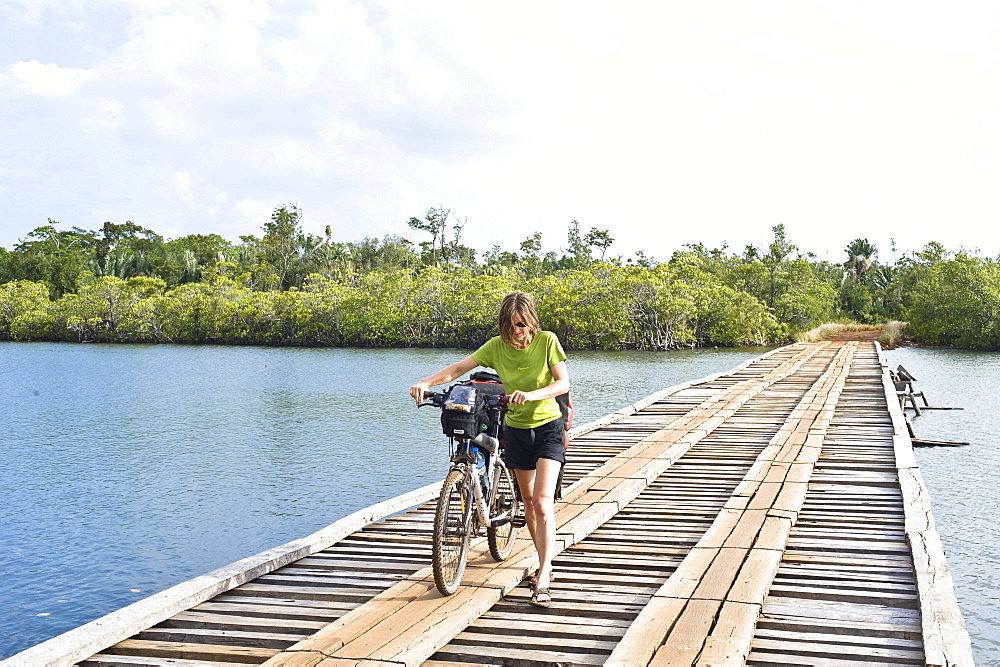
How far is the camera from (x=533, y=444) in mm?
4523

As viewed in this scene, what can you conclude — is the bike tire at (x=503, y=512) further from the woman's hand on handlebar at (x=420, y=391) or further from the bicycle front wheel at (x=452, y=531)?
the woman's hand on handlebar at (x=420, y=391)

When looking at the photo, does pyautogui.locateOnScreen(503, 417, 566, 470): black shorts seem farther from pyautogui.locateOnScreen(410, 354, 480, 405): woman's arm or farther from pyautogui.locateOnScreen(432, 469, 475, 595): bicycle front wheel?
pyautogui.locateOnScreen(410, 354, 480, 405): woman's arm

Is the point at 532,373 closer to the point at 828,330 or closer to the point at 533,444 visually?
the point at 533,444

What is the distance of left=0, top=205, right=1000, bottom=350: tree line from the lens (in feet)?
154

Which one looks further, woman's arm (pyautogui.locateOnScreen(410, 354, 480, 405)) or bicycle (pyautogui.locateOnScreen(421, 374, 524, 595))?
woman's arm (pyautogui.locateOnScreen(410, 354, 480, 405))

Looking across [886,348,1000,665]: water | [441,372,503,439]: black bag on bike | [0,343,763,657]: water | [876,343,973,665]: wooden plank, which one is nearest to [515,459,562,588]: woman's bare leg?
[441,372,503,439]: black bag on bike

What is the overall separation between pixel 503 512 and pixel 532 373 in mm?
950

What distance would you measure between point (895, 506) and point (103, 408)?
20.3 m

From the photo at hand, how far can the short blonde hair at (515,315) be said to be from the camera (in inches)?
173

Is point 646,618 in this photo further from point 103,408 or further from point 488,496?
point 103,408

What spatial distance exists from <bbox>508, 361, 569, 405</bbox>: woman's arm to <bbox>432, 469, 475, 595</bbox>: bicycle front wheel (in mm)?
523

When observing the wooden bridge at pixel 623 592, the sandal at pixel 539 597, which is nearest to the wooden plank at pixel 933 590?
the wooden bridge at pixel 623 592

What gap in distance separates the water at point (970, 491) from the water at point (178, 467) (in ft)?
21.6

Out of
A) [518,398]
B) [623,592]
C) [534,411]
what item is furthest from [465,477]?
[623,592]
